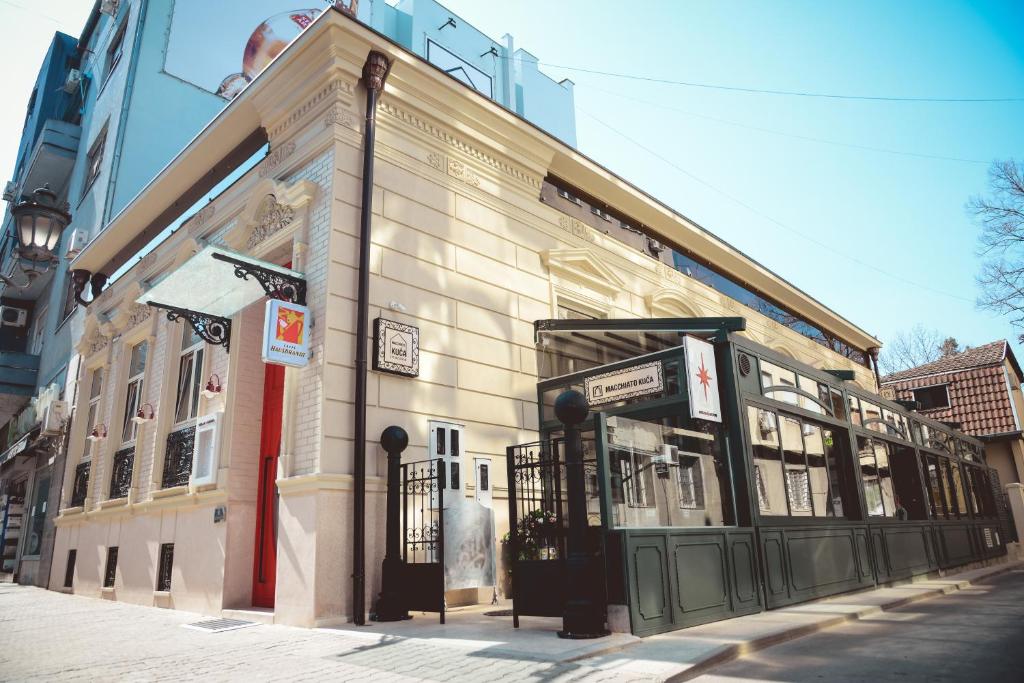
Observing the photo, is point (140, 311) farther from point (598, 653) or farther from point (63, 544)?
point (598, 653)

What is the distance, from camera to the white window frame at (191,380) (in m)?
10.7

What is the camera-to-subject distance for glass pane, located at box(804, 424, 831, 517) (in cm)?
967

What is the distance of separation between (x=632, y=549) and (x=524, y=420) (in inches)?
160

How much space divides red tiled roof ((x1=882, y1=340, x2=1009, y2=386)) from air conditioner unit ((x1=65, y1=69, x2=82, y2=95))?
3281 centimetres

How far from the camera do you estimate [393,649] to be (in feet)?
18.5

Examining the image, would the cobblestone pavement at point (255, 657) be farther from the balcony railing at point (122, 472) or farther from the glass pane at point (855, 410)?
the glass pane at point (855, 410)

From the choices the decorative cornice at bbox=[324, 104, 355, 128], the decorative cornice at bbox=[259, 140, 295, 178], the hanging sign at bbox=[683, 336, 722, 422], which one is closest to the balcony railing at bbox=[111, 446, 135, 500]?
the decorative cornice at bbox=[259, 140, 295, 178]

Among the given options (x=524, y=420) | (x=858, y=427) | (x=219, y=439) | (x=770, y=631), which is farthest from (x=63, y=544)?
(x=858, y=427)

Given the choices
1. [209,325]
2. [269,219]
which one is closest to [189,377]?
[209,325]

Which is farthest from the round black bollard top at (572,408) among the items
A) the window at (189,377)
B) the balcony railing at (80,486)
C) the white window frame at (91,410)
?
the white window frame at (91,410)

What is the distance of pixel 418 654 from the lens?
17.7 ft

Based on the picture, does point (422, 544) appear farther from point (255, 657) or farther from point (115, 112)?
point (115, 112)

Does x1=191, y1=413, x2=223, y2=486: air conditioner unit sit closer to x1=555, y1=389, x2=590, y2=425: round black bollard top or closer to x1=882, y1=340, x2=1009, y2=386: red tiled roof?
x1=555, y1=389, x2=590, y2=425: round black bollard top

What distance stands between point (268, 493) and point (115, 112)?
12254 mm
